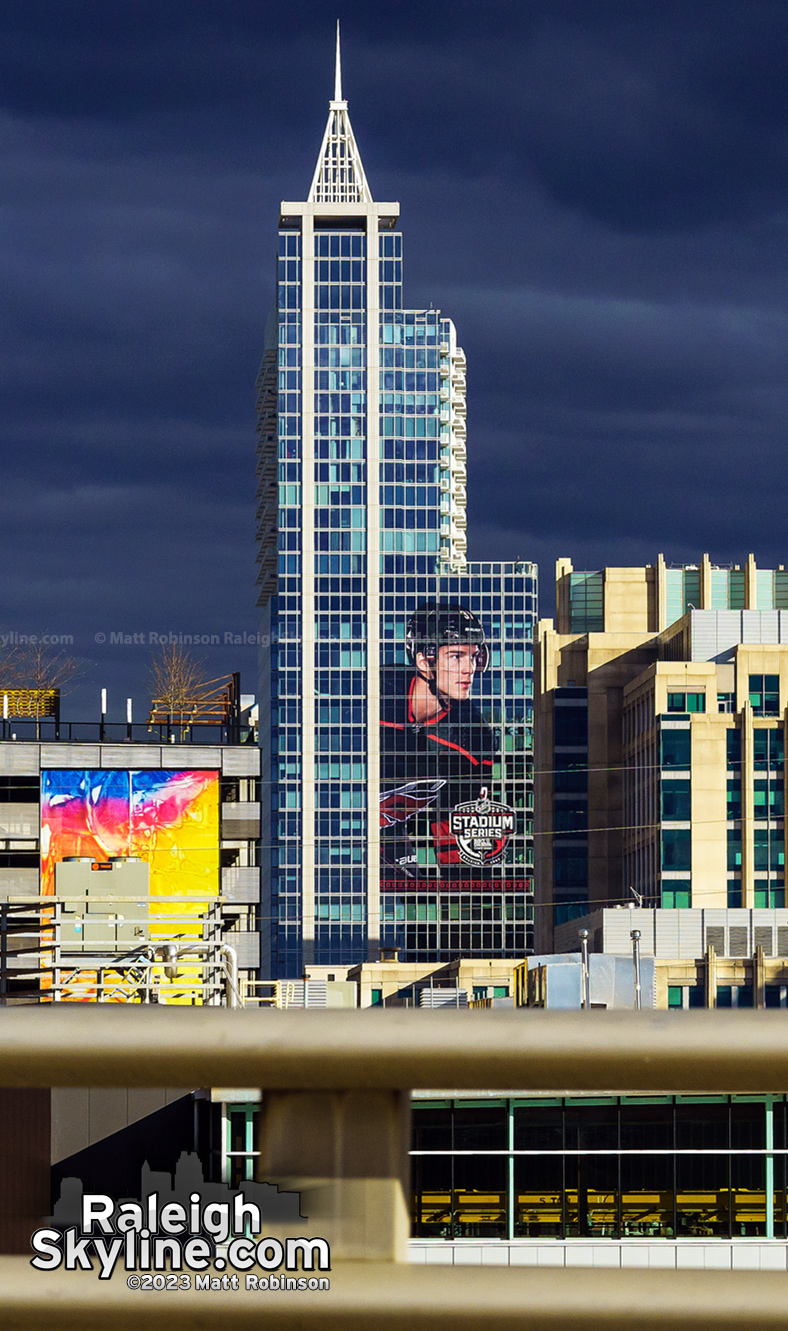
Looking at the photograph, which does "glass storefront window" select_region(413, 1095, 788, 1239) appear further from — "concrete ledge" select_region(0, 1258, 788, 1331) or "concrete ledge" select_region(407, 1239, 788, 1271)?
"concrete ledge" select_region(0, 1258, 788, 1331)

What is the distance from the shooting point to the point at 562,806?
603ft

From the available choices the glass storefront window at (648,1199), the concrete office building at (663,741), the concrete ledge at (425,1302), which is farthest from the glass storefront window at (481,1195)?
the concrete office building at (663,741)

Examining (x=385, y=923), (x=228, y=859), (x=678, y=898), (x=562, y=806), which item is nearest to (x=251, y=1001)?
(x=228, y=859)

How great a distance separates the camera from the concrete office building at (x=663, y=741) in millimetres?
150375

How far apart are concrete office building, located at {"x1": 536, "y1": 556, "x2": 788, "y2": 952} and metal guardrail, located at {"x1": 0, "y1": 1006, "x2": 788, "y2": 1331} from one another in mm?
139347

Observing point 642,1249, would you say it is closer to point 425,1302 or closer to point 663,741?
point 425,1302

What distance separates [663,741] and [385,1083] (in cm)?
15158

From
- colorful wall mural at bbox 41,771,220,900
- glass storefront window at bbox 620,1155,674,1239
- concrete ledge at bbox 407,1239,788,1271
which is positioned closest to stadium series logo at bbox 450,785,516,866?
colorful wall mural at bbox 41,771,220,900

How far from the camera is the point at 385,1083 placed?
3.43m

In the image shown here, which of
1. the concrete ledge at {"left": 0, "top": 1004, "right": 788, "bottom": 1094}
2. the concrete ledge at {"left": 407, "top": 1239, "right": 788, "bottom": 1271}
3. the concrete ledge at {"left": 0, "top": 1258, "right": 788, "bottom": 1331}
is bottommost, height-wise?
the concrete ledge at {"left": 407, "top": 1239, "right": 788, "bottom": 1271}

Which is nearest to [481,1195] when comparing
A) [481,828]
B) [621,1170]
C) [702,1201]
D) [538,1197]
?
[538,1197]

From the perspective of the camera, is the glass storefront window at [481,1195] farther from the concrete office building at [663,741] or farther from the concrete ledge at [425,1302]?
the concrete office building at [663,741]

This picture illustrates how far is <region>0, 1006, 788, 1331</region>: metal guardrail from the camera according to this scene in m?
3.33

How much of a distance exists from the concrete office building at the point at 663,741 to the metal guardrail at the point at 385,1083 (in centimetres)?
13935
